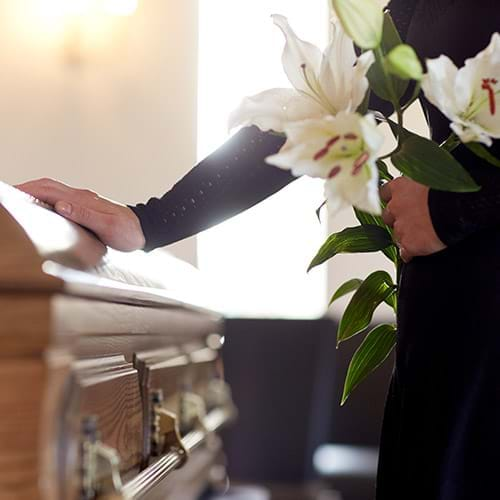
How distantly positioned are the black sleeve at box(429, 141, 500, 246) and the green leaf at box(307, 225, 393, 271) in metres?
→ 0.15

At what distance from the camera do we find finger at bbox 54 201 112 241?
1159 mm

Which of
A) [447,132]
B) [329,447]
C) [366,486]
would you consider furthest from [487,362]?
[329,447]

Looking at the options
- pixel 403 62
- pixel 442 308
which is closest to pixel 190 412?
pixel 442 308

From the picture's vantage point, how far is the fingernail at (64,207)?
115cm

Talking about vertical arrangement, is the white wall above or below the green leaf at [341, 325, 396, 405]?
above

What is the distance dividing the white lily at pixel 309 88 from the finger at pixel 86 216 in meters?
0.30

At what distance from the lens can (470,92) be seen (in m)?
0.86

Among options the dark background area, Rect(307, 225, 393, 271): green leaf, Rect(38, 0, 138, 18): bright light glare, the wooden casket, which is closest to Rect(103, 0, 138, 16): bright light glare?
Rect(38, 0, 138, 18): bright light glare

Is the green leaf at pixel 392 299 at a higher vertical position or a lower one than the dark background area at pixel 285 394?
higher

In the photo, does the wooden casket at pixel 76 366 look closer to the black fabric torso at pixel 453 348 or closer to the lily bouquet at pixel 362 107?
the lily bouquet at pixel 362 107

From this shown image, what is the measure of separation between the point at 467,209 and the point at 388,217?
0.10m

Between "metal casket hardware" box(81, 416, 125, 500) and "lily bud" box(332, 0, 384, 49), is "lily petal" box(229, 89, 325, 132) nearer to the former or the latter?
"lily bud" box(332, 0, 384, 49)

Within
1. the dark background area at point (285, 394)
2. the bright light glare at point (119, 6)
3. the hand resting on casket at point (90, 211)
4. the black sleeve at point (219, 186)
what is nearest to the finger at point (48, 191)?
the hand resting on casket at point (90, 211)

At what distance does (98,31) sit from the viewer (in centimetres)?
353
